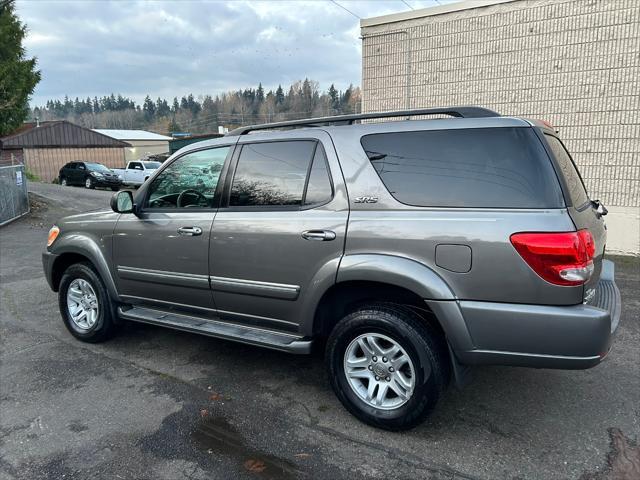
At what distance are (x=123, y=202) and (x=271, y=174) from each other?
145 cm

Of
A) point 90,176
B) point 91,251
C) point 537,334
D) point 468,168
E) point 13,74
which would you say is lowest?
point 90,176

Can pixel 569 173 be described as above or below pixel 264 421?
above

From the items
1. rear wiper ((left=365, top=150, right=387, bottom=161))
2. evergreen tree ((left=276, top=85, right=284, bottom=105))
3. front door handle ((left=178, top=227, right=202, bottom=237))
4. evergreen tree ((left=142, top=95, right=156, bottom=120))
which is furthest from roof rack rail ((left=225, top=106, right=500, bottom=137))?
evergreen tree ((left=142, top=95, right=156, bottom=120))

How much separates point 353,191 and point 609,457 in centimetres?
218

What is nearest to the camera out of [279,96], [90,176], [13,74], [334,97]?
[13,74]

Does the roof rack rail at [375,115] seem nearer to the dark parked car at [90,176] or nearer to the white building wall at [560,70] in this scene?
the white building wall at [560,70]

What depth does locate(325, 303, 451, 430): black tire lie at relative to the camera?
3004mm

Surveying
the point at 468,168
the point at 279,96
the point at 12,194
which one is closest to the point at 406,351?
the point at 468,168

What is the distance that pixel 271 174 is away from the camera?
3695mm

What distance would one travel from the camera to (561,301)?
2.68 metres

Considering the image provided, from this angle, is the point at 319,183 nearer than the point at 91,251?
Yes

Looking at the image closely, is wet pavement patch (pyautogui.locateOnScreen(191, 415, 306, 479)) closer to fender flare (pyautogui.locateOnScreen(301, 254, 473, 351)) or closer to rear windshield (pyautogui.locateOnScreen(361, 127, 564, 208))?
fender flare (pyautogui.locateOnScreen(301, 254, 473, 351))

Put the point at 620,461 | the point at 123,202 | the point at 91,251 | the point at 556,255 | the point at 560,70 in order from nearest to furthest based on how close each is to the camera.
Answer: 1. the point at 556,255
2. the point at 620,461
3. the point at 123,202
4. the point at 91,251
5. the point at 560,70

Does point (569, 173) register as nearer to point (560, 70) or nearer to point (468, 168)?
point (468, 168)
